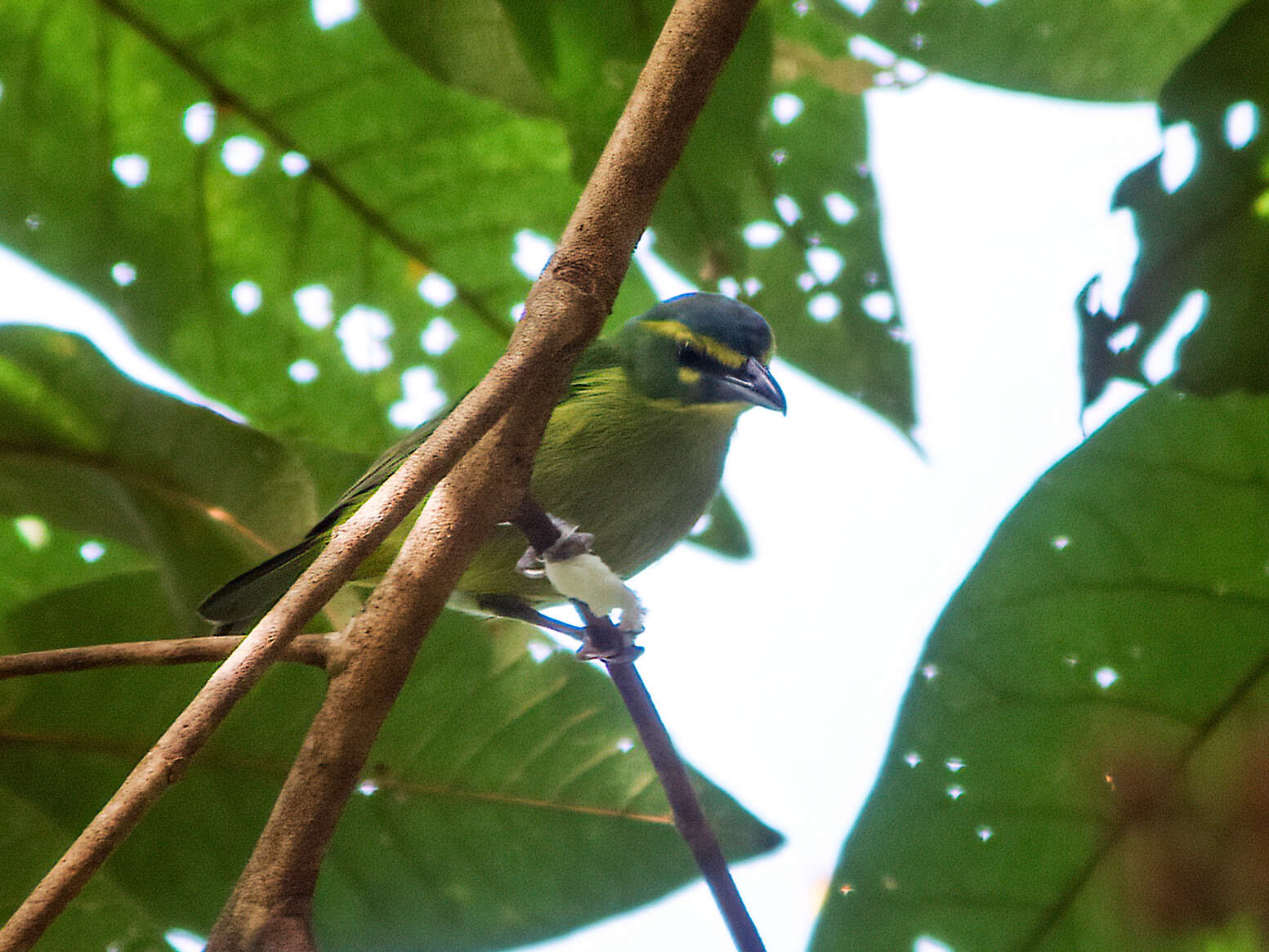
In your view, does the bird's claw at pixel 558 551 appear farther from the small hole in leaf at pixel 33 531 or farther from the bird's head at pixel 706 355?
the small hole in leaf at pixel 33 531

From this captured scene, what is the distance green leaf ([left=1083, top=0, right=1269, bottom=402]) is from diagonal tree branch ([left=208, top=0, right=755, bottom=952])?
658 mm

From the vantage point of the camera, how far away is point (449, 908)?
192 centimetres

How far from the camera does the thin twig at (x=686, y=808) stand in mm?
1388

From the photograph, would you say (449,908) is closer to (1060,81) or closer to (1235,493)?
(1235,493)

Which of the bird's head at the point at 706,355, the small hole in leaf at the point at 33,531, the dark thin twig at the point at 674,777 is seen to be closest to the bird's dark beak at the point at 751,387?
the bird's head at the point at 706,355

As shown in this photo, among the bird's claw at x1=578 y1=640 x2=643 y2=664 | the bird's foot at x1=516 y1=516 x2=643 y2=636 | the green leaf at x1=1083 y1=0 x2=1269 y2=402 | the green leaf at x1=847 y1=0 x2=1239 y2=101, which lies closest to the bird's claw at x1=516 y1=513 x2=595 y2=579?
the bird's foot at x1=516 y1=516 x2=643 y2=636

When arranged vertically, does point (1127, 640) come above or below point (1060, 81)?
below

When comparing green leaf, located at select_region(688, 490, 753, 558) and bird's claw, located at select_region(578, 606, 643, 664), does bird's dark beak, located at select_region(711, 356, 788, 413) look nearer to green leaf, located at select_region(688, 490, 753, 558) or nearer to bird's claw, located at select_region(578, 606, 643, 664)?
green leaf, located at select_region(688, 490, 753, 558)

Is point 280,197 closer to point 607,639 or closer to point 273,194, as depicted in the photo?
point 273,194

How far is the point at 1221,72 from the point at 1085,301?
1.12ft

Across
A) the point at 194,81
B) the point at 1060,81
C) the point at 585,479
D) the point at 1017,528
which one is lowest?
the point at 1017,528

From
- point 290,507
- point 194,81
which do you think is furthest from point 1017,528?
point 194,81

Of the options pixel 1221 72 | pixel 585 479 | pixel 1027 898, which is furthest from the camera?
pixel 585 479

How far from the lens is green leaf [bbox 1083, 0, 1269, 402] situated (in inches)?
65.2
